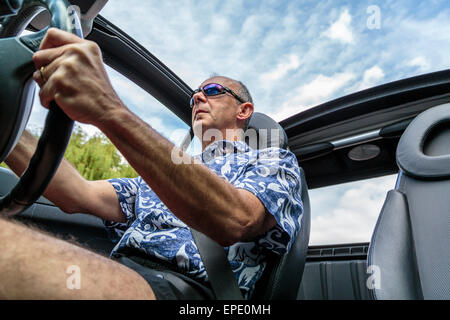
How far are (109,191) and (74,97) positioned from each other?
936 mm

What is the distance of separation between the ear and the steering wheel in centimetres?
121

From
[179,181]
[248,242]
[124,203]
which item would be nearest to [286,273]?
[248,242]

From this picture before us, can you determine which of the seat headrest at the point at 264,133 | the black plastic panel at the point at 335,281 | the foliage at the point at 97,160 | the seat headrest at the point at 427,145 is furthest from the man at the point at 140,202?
the foliage at the point at 97,160

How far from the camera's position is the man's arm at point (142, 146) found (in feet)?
1.79

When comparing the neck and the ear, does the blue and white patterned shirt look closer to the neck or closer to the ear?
the neck

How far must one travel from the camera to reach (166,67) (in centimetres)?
183

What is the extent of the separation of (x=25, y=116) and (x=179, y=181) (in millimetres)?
344

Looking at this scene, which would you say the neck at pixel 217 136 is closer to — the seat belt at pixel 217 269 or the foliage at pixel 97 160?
the seat belt at pixel 217 269

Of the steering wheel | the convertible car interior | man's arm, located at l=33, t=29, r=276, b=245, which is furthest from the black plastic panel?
the steering wheel

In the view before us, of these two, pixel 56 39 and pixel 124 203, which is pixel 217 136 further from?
pixel 56 39

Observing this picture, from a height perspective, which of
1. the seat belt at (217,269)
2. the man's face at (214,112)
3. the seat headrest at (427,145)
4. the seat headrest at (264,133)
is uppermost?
the man's face at (214,112)

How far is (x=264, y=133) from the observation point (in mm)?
1583

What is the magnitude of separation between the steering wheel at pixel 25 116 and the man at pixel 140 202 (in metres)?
0.04

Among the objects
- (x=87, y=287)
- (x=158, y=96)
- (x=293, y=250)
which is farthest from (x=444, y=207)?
(x=158, y=96)
